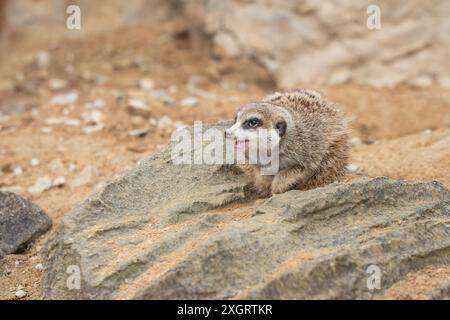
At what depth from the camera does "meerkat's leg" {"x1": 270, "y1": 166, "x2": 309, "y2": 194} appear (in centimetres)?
460

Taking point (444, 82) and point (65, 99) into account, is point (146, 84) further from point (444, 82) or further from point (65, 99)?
point (444, 82)

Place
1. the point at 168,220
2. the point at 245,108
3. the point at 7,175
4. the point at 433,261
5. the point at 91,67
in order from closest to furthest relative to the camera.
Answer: the point at 433,261 < the point at 168,220 < the point at 245,108 < the point at 7,175 < the point at 91,67

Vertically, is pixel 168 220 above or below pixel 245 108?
below

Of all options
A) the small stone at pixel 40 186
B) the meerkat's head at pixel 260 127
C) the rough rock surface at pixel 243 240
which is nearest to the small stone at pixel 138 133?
the small stone at pixel 40 186

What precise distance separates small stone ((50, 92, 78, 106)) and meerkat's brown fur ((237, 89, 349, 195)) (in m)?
Result: 3.48

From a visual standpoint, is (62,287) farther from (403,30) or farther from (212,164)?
(403,30)

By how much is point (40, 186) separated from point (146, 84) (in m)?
2.55

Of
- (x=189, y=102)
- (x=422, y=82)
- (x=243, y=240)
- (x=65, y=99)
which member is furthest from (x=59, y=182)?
(x=422, y=82)

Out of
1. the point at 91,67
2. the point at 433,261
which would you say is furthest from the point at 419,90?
the point at 433,261

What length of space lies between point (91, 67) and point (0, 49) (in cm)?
132

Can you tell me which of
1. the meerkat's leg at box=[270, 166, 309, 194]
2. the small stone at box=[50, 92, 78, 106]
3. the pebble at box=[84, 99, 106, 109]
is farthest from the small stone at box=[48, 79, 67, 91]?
the meerkat's leg at box=[270, 166, 309, 194]

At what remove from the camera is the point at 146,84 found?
8.36 metres

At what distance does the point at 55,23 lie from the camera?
932cm
